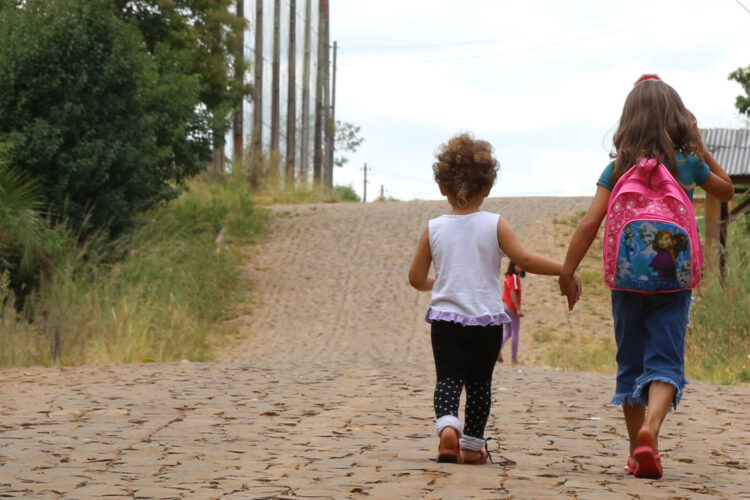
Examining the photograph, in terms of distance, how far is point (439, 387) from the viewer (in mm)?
5363

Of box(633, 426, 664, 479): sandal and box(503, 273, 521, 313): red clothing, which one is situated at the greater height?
box(503, 273, 521, 313): red clothing

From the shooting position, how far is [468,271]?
5.40 m

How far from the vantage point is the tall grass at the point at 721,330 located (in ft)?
40.8

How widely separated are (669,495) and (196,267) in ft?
58.1

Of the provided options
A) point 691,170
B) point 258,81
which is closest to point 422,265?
point 691,170

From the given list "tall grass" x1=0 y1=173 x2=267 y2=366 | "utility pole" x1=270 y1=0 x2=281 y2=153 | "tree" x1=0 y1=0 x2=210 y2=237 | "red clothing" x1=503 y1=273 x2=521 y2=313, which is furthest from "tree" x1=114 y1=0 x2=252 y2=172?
"utility pole" x1=270 y1=0 x2=281 y2=153

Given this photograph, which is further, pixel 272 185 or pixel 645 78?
pixel 272 185

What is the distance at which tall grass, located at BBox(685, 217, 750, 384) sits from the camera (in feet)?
40.8

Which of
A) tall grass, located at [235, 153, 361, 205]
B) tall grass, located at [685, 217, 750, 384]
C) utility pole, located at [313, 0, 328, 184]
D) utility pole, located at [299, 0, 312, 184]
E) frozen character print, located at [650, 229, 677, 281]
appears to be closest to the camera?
frozen character print, located at [650, 229, 677, 281]

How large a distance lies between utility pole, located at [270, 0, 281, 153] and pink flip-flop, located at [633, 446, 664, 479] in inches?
1467

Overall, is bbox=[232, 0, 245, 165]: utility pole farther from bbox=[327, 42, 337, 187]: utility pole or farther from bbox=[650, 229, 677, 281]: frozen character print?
bbox=[650, 229, 677, 281]: frozen character print

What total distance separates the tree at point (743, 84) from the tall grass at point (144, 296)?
36.3 feet

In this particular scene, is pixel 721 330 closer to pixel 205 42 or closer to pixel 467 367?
pixel 467 367

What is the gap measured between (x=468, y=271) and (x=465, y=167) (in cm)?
51
